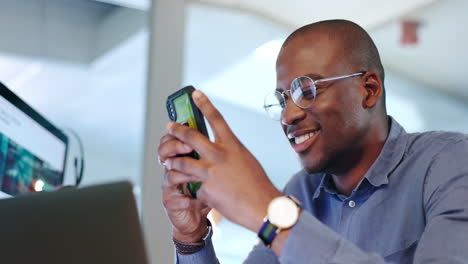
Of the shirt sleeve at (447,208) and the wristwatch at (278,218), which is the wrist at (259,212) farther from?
the shirt sleeve at (447,208)

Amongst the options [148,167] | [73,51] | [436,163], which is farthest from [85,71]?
[436,163]

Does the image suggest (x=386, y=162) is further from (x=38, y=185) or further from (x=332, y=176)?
(x=38, y=185)

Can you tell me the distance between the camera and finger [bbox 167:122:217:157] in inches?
29.6

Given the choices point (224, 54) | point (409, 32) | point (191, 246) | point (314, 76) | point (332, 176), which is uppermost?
point (409, 32)

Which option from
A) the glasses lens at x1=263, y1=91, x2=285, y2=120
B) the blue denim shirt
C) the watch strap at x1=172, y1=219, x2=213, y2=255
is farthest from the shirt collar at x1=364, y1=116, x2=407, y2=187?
the watch strap at x1=172, y1=219, x2=213, y2=255

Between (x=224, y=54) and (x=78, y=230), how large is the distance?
10.1 feet

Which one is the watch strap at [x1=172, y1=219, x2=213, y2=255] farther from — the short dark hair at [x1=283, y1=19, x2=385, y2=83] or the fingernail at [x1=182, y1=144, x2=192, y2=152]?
the short dark hair at [x1=283, y1=19, x2=385, y2=83]

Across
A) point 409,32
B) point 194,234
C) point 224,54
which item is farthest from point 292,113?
point 409,32

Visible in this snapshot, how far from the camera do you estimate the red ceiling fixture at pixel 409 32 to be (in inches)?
138

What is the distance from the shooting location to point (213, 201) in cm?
76

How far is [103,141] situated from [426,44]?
9.39 ft

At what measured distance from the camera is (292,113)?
1.18 metres

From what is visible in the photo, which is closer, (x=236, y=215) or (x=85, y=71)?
(x=236, y=215)

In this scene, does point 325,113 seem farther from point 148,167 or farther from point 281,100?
point 148,167
